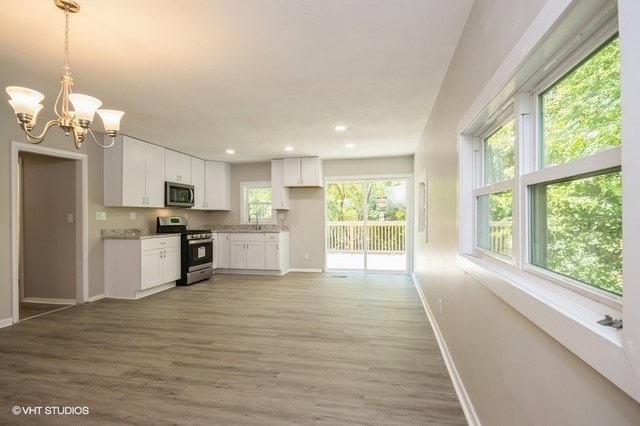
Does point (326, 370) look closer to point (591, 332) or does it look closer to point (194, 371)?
point (194, 371)

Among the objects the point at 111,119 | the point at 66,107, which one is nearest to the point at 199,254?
the point at 111,119

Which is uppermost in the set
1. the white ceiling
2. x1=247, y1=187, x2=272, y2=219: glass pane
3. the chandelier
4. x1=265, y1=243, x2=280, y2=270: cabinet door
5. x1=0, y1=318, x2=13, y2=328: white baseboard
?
the white ceiling

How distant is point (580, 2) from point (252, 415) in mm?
2326

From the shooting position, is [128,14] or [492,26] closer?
[492,26]

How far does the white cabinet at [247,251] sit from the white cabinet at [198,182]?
91 cm

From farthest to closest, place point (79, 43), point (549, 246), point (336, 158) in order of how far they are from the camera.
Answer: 1. point (336, 158)
2. point (79, 43)
3. point (549, 246)

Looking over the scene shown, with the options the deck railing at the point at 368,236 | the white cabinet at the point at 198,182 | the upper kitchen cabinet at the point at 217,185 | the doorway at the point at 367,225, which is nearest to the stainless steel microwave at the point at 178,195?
the white cabinet at the point at 198,182

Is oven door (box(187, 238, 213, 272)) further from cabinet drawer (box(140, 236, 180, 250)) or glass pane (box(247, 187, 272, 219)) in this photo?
glass pane (box(247, 187, 272, 219))

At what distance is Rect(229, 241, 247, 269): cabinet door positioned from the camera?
6434 mm

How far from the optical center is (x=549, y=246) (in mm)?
1141

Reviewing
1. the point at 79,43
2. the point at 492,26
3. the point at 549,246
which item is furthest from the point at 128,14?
the point at 549,246

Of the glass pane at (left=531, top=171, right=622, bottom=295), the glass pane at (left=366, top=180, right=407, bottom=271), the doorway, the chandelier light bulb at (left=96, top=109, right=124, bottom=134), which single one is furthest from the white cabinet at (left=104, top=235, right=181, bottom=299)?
the glass pane at (left=531, top=171, right=622, bottom=295)

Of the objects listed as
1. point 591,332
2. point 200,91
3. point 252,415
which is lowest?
point 252,415

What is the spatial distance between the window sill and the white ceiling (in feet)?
5.14
